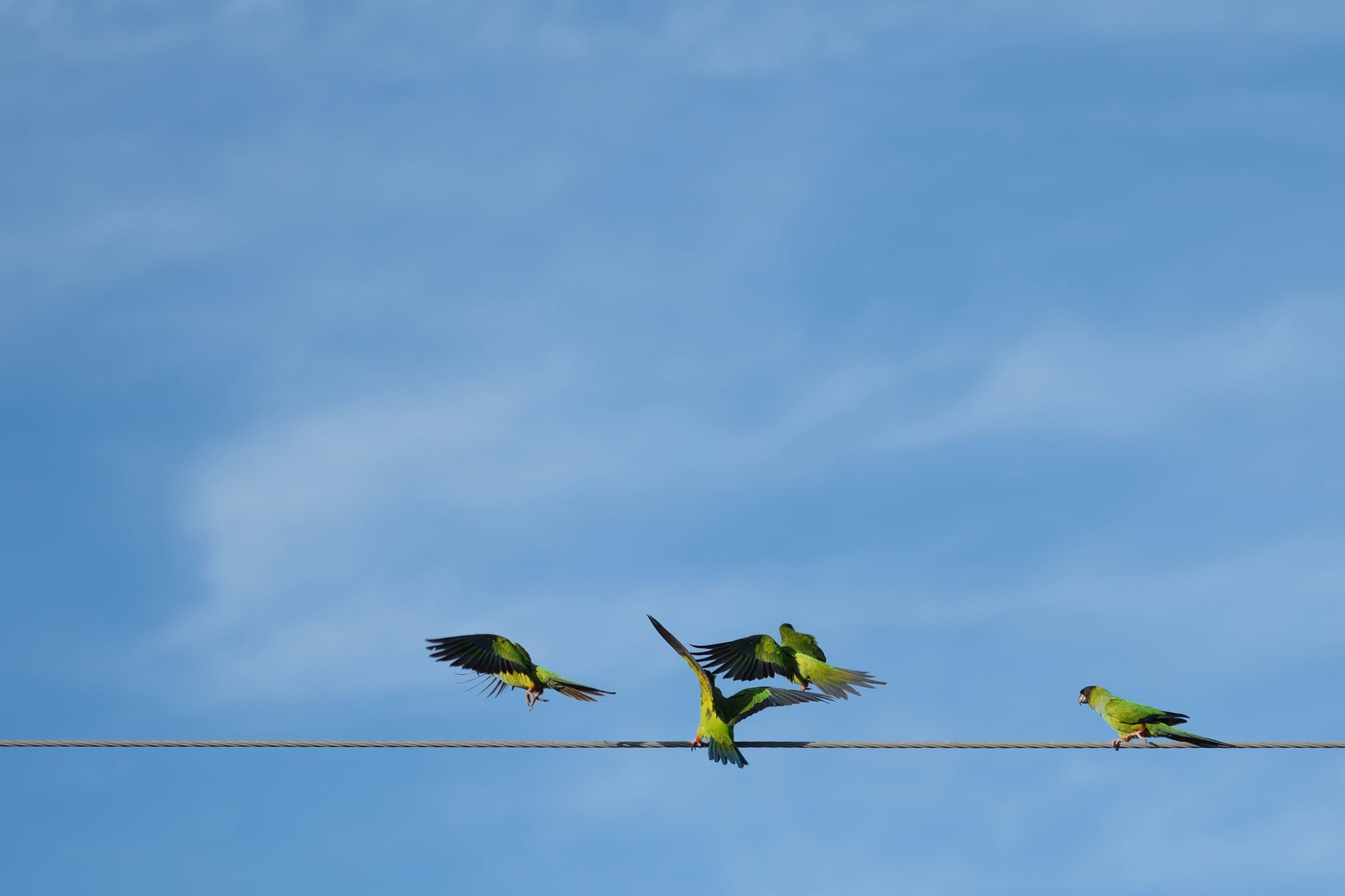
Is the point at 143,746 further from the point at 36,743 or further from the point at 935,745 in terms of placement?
the point at 935,745

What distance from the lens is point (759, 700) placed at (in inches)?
509

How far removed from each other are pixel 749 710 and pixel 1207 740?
3806 millimetres

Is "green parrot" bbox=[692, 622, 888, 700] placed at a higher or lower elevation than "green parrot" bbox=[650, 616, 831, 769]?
higher

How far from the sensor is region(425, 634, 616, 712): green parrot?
14.4 meters

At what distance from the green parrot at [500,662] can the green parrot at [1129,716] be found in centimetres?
542

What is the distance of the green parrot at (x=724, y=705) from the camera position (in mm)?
12227

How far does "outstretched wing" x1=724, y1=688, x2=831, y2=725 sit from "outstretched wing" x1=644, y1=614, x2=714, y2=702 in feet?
0.71

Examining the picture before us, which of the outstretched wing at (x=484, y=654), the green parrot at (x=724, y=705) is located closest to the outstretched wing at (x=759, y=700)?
the green parrot at (x=724, y=705)

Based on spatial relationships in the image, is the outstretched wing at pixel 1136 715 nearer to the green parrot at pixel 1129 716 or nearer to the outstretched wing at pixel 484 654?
the green parrot at pixel 1129 716

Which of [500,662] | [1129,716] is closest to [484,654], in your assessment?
[500,662]

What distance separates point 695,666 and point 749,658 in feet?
8.57

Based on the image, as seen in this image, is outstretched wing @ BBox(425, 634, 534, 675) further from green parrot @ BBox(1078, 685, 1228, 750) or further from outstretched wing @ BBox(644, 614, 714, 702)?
green parrot @ BBox(1078, 685, 1228, 750)

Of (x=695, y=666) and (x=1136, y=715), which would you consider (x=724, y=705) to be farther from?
(x=1136, y=715)

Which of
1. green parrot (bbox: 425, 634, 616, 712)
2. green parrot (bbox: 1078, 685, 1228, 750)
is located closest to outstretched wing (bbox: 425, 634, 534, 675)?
green parrot (bbox: 425, 634, 616, 712)
